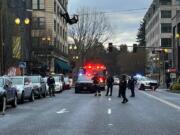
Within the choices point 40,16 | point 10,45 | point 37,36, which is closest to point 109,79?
point 10,45

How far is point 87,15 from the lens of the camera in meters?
104

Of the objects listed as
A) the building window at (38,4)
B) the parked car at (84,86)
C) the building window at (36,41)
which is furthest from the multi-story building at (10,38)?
the building window at (38,4)

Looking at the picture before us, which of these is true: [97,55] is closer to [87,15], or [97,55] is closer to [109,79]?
[87,15]

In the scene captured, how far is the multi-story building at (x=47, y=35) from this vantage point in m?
79.6

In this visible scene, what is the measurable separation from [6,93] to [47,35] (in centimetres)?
5725

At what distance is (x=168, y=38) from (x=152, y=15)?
2076 cm

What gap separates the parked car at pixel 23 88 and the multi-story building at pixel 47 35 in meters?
37.4

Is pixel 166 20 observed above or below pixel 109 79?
above

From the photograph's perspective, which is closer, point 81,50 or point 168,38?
point 81,50

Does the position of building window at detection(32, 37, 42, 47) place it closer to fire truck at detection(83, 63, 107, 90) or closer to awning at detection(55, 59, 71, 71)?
awning at detection(55, 59, 71, 71)

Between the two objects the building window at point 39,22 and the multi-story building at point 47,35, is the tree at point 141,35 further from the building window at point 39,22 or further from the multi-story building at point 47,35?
the building window at point 39,22

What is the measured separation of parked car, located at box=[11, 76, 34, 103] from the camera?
32656 mm

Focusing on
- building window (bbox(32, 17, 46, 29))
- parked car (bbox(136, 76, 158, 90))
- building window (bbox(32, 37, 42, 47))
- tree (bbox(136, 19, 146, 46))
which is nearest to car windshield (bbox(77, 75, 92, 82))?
parked car (bbox(136, 76, 158, 90))

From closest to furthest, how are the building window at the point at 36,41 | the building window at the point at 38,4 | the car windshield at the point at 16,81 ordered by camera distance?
1. the car windshield at the point at 16,81
2. the building window at the point at 36,41
3. the building window at the point at 38,4
